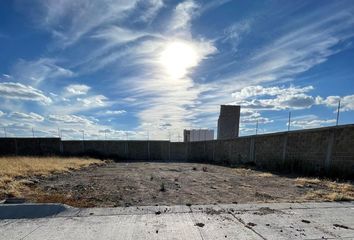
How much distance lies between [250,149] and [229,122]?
16.5 metres

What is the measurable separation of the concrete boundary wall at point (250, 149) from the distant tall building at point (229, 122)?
4.81 meters

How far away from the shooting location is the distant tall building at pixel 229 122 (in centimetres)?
3606

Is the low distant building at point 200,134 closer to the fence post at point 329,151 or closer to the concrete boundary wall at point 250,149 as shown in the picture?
the concrete boundary wall at point 250,149

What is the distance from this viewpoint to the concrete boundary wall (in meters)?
11.7

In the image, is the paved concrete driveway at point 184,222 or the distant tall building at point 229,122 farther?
the distant tall building at point 229,122

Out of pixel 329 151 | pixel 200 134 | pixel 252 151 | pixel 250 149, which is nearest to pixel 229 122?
pixel 250 149

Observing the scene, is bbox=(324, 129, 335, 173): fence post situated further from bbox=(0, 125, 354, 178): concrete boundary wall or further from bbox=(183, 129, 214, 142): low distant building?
→ bbox=(183, 129, 214, 142): low distant building

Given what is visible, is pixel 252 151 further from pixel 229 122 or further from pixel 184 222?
pixel 229 122

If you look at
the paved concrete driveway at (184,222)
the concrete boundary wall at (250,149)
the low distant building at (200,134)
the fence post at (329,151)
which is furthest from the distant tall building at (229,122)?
the paved concrete driveway at (184,222)

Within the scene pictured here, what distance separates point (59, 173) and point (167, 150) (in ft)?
71.5

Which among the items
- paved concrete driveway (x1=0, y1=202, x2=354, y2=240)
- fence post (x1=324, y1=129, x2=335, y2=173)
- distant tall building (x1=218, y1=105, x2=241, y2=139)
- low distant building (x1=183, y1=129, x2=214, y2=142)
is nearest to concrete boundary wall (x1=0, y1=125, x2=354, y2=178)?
fence post (x1=324, y1=129, x2=335, y2=173)

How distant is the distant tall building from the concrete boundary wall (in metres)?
4.81

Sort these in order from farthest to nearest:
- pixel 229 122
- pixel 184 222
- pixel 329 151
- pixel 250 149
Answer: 1. pixel 229 122
2. pixel 250 149
3. pixel 329 151
4. pixel 184 222

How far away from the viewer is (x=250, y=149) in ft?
66.6
